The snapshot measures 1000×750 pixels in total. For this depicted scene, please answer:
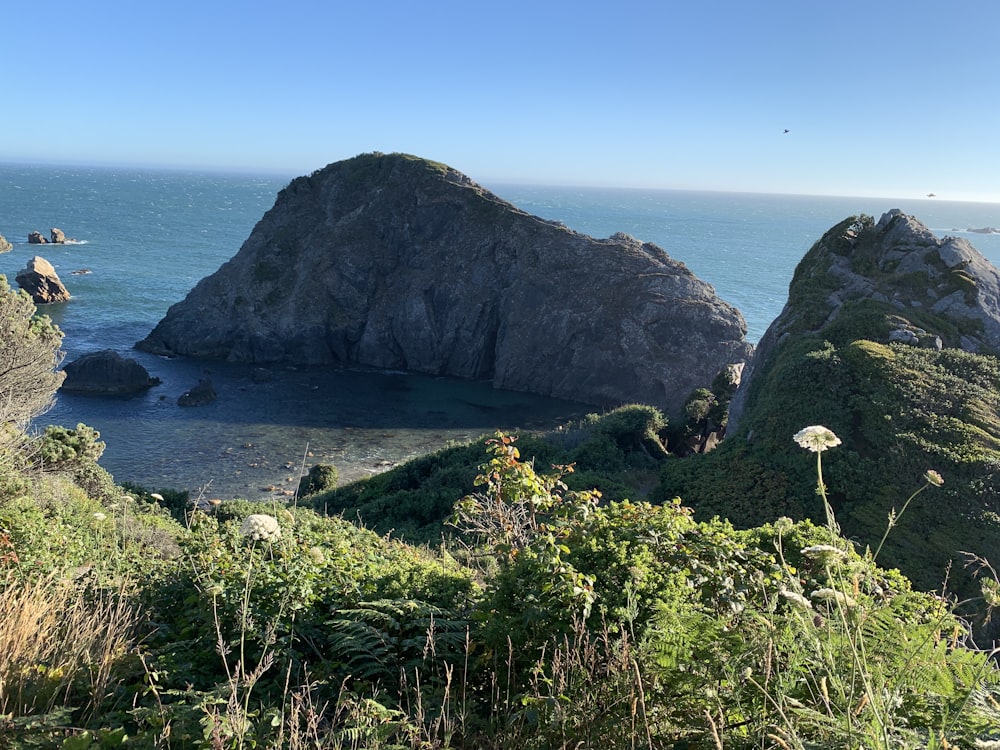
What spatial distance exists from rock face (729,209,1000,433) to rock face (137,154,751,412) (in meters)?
19.4

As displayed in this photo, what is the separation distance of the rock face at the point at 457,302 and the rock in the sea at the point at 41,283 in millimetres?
19164

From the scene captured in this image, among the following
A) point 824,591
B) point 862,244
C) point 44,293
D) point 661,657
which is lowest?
point 44,293

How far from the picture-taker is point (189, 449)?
32.6 metres

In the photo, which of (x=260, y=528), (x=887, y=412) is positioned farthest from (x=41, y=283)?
(x=887, y=412)

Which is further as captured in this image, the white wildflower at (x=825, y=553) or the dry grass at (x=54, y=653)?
the dry grass at (x=54, y=653)

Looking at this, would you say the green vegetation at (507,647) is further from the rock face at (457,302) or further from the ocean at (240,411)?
the rock face at (457,302)

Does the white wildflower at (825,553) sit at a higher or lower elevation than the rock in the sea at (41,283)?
higher

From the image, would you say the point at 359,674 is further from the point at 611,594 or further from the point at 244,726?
the point at 611,594

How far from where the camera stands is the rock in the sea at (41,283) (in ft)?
201

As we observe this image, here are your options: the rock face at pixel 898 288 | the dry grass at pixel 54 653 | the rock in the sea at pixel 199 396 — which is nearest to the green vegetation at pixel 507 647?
the dry grass at pixel 54 653

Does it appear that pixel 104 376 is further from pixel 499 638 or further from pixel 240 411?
pixel 499 638

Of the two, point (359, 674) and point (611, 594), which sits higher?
point (611, 594)

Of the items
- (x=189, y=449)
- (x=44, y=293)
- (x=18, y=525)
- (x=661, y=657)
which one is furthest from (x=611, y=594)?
(x=44, y=293)

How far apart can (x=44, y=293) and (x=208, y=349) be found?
24730 mm
